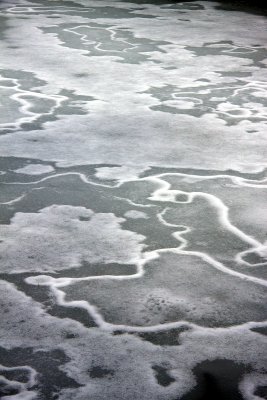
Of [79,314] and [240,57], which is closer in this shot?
[79,314]

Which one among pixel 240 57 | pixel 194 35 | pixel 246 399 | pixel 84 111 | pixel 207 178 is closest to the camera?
pixel 246 399

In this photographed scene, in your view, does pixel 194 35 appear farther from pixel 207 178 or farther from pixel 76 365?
pixel 76 365

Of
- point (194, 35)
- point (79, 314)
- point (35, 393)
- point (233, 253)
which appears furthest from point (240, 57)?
point (35, 393)

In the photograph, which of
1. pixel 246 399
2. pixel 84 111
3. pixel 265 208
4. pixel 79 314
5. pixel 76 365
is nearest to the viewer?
pixel 246 399

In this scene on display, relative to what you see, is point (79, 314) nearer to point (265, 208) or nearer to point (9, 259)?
point (9, 259)

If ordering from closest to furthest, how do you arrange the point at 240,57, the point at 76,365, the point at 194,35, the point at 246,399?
the point at 246,399
the point at 76,365
the point at 240,57
the point at 194,35

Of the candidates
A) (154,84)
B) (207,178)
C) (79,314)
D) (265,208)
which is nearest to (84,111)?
(154,84)
